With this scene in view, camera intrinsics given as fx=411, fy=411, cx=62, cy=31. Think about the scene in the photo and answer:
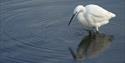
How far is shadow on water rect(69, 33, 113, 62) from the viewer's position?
24.6 feet

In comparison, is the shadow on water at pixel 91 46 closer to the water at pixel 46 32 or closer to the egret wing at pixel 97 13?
the water at pixel 46 32

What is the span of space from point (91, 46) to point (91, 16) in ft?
Result: 2.27

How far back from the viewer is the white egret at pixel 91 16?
8273mm

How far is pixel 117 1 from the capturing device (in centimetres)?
980

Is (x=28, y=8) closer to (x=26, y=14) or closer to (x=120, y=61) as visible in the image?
(x=26, y=14)

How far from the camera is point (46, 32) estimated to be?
336 inches

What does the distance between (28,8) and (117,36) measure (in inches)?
113

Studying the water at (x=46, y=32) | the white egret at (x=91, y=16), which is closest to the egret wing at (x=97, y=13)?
the white egret at (x=91, y=16)

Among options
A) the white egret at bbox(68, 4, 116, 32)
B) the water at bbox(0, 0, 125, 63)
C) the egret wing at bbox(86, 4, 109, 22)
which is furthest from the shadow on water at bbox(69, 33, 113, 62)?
the egret wing at bbox(86, 4, 109, 22)

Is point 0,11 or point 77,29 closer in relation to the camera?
point 77,29

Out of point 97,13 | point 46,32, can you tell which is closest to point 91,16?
point 97,13

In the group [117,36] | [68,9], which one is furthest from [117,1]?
[117,36]

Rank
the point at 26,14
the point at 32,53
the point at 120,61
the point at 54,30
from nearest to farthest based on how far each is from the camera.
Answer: the point at 120,61, the point at 32,53, the point at 54,30, the point at 26,14

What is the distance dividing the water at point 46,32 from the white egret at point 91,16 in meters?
0.18
